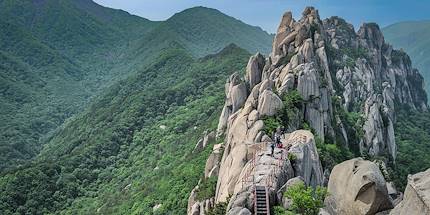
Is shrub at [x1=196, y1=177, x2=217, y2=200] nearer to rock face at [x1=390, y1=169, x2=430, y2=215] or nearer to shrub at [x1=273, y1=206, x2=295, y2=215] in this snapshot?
shrub at [x1=273, y1=206, x2=295, y2=215]

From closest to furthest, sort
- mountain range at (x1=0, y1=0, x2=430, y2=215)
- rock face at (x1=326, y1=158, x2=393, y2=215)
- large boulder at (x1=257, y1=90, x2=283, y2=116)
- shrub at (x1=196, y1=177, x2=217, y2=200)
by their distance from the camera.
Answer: rock face at (x1=326, y1=158, x2=393, y2=215) < shrub at (x1=196, y1=177, x2=217, y2=200) < large boulder at (x1=257, y1=90, x2=283, y2=116) < mountain range at (x1=0, y1=0, x2=430, y2=215)

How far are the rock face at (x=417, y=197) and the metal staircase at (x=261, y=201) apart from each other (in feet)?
26.5

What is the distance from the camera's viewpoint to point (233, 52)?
164 metres

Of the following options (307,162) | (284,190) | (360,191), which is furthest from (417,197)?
(307,162)

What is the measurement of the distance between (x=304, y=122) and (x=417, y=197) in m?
32.9

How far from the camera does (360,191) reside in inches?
799

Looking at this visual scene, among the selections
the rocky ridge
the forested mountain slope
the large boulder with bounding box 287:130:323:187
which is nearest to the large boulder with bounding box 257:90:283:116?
the rocky ridge

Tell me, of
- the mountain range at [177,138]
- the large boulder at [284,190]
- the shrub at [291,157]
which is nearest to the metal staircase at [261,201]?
the large boulder at [284,190]

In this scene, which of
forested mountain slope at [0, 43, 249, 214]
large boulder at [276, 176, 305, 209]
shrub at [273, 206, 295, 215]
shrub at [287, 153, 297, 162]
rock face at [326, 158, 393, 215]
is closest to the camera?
rock face at [326, 158, 393, 215]

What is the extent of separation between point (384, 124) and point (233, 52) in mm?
85905

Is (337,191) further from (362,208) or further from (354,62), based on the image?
(354,62)

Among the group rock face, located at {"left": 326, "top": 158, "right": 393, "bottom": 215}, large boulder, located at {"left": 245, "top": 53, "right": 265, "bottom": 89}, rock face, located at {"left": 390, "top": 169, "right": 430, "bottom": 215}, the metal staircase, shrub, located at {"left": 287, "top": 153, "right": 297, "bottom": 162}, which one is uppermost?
large boulder, located at {"left": 245, "top": 53, "right": 265, "bottom": 89}

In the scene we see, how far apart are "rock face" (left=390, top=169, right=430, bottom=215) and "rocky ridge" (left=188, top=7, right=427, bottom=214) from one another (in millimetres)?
3721

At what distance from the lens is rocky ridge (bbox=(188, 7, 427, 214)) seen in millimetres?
22219
